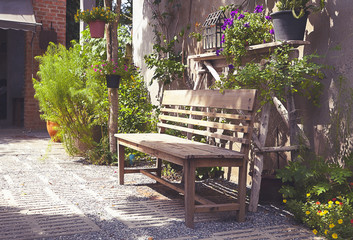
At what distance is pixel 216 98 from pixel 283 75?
28.7 inches

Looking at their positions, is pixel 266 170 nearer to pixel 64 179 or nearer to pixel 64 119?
pixel 64 179

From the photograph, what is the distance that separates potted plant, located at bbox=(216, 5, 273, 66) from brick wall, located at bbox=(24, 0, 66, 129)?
24.3 ft

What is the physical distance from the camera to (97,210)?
392 cm

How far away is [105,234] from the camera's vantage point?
3.24m

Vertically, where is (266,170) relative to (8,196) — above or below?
above

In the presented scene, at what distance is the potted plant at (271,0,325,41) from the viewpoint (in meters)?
3.85

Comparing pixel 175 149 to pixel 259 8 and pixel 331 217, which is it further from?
pixel 259 8

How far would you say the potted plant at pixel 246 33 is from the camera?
A: 14.5 feet

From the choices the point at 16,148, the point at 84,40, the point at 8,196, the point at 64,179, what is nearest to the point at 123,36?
the point at 84,40

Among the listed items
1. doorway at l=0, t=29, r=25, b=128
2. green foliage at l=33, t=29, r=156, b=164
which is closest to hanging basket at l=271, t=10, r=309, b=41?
green foliage at l=33, t=29, r=156, b=164

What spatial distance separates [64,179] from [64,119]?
4.66 ft

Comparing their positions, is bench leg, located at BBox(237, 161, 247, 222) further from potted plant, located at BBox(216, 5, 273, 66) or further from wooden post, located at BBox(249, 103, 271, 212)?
potted plant, located at BBox(216, 5, 273, 66)

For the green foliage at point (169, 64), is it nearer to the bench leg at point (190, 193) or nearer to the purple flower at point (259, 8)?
the purple flower at point (259, 8)

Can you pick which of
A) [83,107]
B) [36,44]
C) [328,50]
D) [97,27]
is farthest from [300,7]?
[36,44]
